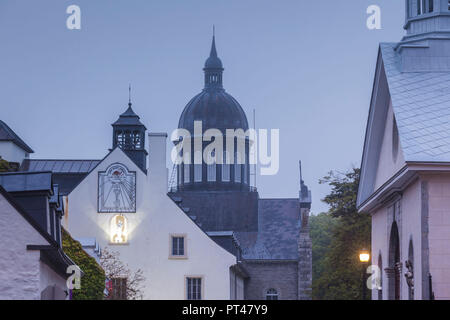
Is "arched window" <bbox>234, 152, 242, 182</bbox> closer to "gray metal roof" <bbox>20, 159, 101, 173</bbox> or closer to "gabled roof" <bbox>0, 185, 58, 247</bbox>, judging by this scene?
"gray metal roof" <bbox>20, 159, 101, 173</bbox>

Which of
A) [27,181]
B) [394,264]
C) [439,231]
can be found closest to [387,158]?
[394,264]

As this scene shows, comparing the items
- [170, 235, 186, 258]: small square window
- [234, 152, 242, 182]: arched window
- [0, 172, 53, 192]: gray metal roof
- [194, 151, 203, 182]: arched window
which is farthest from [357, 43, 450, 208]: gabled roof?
[194, 151, 203, 182]: arched window

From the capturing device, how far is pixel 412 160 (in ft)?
67.6

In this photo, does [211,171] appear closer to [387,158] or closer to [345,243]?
[345,243]

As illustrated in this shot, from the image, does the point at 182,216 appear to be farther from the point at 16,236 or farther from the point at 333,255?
the point at 16,236

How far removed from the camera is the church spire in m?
79.1

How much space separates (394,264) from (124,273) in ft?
81.2

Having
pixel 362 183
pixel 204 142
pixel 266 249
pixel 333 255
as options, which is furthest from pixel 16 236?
pixel 204 142

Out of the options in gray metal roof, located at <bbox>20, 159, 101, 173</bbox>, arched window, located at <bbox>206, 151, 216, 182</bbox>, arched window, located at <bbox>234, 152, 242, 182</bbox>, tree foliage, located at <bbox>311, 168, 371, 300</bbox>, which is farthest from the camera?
arched window, located at <bbox>206, 151, 216, 182</bbox>

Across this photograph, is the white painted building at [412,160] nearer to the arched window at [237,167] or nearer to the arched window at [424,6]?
the arched window at [424,6]

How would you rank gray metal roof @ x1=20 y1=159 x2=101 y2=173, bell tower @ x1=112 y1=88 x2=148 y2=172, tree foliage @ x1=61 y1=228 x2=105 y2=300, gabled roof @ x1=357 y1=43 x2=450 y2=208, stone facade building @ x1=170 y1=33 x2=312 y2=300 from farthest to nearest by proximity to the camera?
stone facade building @ x1=170 y1=33 x2=312 y2=300, gray metal roof @ x1=20 y1=159 x2=101 y2=173, bell tower @ x1=112 y1=88 x2=148 y2=172, tree foliage @ x1=61 y1=228 x2=105 y2=300, gabled roof @ x1=357 y1=43 x2=450 y2=208

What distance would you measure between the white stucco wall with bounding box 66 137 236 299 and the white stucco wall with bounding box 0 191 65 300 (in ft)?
108

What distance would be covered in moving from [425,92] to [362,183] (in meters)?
6.31

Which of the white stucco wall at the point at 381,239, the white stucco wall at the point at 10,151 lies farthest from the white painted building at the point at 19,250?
the white stucco wall at the point at 10,151
